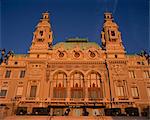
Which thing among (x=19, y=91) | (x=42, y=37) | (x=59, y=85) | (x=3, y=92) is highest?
(x=42, y=37)

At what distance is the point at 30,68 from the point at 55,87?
754 centimetres

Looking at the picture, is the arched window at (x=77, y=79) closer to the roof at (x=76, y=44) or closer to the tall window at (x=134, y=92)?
the roof at (x=76, y=44)

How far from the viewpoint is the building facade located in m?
44.1

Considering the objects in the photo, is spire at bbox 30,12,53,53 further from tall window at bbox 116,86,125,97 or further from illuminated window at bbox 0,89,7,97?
tall window at bbox 116,86,125,97

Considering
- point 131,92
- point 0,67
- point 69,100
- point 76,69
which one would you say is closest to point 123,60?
point 131,92

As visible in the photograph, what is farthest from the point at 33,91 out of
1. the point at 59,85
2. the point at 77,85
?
the point at 77,85

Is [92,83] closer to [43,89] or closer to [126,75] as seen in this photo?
[126,75]

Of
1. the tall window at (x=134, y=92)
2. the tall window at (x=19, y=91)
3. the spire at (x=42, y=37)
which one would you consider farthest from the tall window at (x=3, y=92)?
the tall window at (x=134, y=92)

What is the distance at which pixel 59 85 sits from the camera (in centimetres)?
4719

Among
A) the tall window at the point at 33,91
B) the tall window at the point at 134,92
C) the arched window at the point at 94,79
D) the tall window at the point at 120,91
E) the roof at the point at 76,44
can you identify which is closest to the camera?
the tall window at the point at 33,91

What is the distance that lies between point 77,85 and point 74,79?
170 cm

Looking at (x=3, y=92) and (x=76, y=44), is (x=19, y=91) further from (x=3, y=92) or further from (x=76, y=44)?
(x=76, y=44)

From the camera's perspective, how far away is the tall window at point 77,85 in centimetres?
4584

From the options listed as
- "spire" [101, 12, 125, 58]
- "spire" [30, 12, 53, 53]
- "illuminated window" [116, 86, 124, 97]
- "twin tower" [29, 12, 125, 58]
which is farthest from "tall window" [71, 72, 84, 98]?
"spire" [30, 12, 53, 53]
